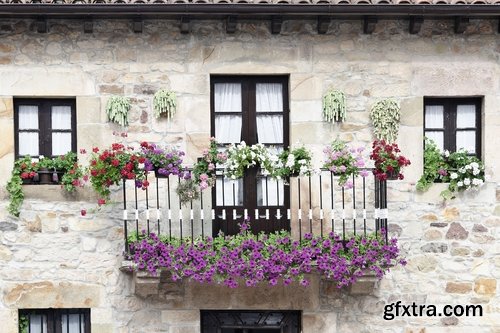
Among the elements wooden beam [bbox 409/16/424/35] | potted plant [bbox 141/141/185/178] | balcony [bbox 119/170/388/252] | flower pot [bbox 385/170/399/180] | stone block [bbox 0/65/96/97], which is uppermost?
wooden beam [bbox 409/16/424/35]

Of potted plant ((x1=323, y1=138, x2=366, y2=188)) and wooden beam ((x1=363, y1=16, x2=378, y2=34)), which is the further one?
wooden beam ((x1=363, y1=16, x2=378, y2=34))

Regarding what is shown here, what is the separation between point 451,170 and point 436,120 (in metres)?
0.60

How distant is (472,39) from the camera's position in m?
9.58

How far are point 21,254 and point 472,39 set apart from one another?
551 centimetres

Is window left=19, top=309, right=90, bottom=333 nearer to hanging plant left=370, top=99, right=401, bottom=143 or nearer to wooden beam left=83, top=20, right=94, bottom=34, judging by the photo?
wooden beam left=83, top=20, right=94, bottom=34

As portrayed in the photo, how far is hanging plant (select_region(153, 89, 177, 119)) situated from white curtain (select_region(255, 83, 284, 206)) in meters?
0.96

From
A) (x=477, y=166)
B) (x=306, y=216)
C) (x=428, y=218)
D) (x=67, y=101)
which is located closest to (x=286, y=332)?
(x=306, y=216)

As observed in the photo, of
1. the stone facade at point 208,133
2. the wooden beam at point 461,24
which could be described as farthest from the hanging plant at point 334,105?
the wooden beam at point 461,24

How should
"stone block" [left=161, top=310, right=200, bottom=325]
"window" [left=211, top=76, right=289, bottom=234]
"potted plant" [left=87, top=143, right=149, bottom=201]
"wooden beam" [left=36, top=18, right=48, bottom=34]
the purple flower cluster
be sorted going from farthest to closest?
"window" [left=211, top=76, right=289, bottom=234]
"stone block" [left=161, top=310, right=200, bottom=325]
"wooden beam" [left=36, top=18, right=48, bottom=34]
"potted plant" [left=87, top=143, right=149, bottom=201]
the purple flower cluster

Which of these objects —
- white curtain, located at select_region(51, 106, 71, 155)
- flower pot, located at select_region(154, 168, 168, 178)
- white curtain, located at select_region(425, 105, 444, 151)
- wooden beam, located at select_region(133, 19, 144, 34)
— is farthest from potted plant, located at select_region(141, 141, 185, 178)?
white curtain, located at select_region(425, 105, 444, 151)

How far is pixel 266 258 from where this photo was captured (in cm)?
872

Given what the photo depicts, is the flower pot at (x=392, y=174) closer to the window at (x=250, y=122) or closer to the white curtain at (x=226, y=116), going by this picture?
the window at (x=250, y=122)

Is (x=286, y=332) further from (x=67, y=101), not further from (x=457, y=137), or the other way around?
(x=67, y=101)

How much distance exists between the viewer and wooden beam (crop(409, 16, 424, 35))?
30.6ft
